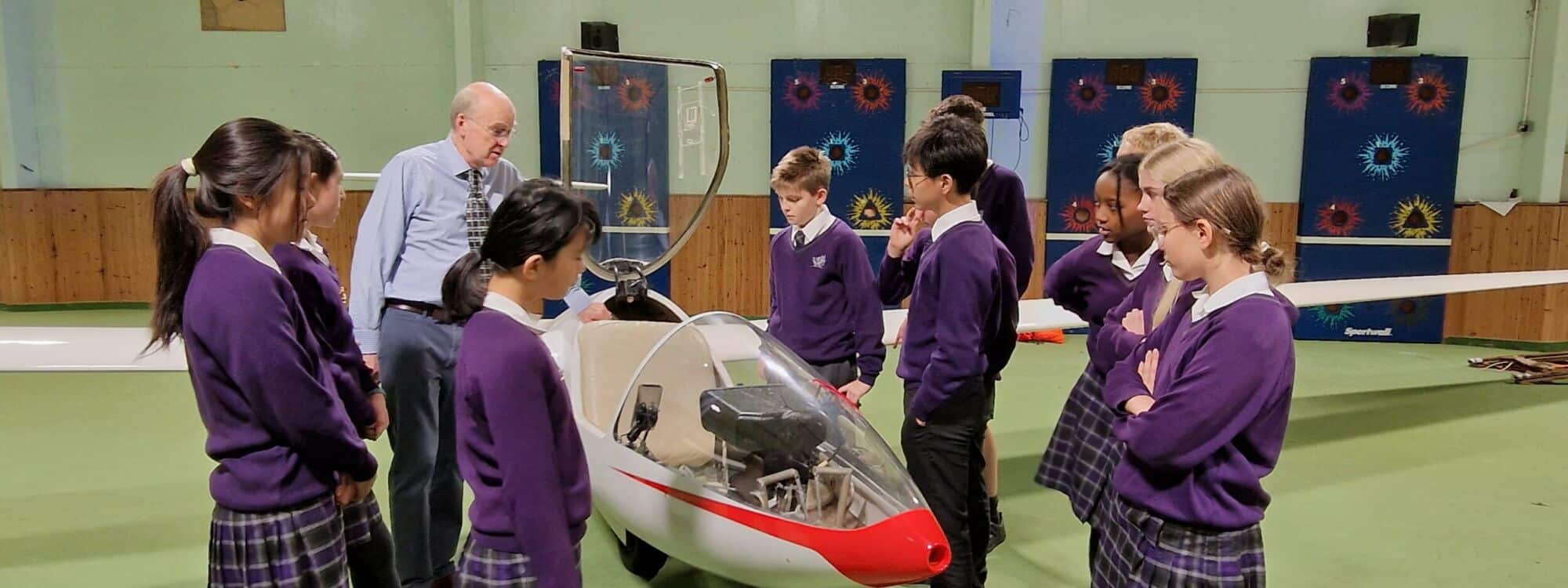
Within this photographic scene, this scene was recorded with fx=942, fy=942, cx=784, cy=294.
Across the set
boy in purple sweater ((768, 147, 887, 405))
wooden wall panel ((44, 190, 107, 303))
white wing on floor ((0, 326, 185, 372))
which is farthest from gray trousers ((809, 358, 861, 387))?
wooden wall panel ((44, 190, 107, 303))

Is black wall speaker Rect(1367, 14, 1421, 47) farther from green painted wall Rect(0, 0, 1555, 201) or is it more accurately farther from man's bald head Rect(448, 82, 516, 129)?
man's bald head Rect(448, 82, 516, 129)

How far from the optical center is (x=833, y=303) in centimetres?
317

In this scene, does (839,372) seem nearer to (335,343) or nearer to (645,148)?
(645,148)

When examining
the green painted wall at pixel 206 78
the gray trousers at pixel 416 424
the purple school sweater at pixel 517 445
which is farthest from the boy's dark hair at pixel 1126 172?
the green painted wall at pixel 206 78

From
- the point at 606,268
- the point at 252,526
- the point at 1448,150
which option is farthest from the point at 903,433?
the point at 1448,150

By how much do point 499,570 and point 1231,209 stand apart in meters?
1.46

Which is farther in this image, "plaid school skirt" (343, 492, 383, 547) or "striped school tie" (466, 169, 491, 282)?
"striped school tie" (466, 169, 491, 282)

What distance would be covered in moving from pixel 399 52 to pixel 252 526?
7267 mm

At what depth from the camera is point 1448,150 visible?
281 inches

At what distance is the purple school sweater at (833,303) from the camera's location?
10.3 ft

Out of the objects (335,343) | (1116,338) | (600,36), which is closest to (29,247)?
(600,36)

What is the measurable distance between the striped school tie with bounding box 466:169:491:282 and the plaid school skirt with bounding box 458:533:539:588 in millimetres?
1233

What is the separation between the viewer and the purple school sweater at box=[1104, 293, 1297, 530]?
162cm

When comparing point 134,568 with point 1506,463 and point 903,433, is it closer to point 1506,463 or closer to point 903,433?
point 903,433
